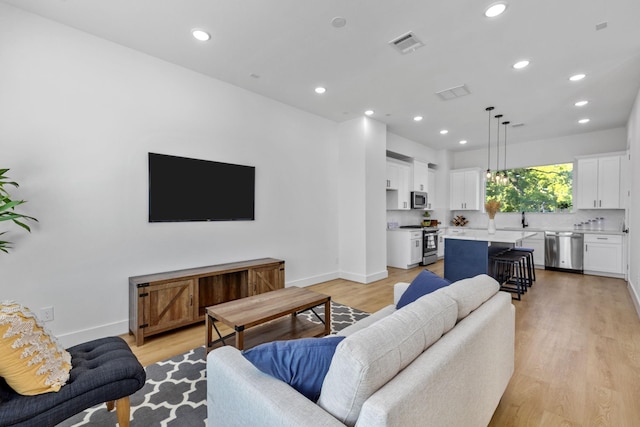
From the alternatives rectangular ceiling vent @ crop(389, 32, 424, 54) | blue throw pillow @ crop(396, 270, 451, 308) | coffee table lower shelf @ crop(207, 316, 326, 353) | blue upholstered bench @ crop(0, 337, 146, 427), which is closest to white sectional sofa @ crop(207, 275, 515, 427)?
blue throw pillow @ crop(396, 270, 451, 308)

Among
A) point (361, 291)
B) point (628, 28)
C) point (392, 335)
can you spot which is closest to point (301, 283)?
point (361, 291)

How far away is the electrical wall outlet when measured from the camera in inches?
102

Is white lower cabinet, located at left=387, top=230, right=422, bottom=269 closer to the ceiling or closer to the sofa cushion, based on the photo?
the ceiling

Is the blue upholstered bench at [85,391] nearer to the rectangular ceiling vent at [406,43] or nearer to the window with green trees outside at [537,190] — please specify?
the rectangular ceiling vent at [406,43]

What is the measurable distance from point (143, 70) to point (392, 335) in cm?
363

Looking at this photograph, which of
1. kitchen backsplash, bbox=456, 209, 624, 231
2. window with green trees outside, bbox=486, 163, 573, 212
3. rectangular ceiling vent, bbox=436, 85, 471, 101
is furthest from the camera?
window with green trees outside, bbox=486, 163, 573, 212

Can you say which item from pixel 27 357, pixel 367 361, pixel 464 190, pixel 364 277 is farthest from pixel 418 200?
pixel 27 357

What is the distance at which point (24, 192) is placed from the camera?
8.20ft

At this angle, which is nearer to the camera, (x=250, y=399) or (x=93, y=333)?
(x=250, y=399)

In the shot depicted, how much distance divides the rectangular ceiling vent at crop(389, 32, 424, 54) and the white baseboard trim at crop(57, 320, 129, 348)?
3.96 m

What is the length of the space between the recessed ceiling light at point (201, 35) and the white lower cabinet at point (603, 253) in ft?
23.8

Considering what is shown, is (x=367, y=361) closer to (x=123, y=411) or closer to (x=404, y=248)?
(x=123, y=411)

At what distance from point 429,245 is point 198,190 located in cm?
525

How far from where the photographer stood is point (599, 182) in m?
5.75
